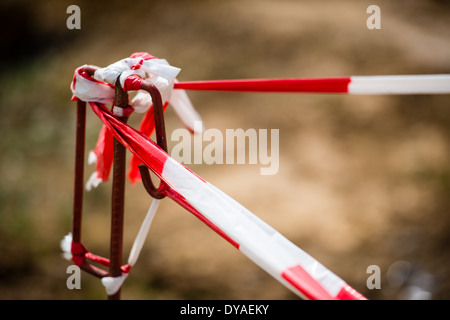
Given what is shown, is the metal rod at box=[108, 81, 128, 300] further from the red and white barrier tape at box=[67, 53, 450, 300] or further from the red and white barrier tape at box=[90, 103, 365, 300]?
the red and white barrier tape at box=[90, 103, 365, 300]

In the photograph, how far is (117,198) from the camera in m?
0.81

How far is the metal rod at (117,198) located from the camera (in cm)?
75

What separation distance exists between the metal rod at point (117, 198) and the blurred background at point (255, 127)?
992 mm

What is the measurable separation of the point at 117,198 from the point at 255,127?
189 centimetres

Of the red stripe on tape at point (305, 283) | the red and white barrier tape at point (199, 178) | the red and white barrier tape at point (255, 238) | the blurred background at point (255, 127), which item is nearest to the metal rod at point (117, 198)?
the red and white barrier tape at point (199, 178)

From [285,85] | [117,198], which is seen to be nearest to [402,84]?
[285,85]

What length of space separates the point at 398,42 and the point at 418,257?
1753 mm

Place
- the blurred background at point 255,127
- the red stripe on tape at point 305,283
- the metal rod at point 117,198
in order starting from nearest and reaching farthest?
the red stripe on tape at point 305,283, the metal rod at point 117,198, the blurred background at point 255,127

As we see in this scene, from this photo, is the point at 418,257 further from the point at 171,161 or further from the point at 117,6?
the point at 117,6

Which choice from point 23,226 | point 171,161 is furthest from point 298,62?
point 171,161

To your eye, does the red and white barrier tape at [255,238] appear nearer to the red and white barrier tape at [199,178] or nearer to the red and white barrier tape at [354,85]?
the red and white barrier tape at [199,178]

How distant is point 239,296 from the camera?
1.75m

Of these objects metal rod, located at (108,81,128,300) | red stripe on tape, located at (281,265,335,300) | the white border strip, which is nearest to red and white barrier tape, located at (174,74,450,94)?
the white border strip

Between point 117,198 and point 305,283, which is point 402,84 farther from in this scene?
point 117,198
